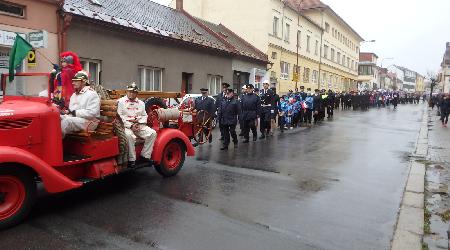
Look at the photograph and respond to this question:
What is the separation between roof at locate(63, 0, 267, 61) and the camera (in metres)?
15.5

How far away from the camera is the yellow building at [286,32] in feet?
99.3

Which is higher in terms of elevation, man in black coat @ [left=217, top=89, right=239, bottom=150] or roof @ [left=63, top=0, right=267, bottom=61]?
roof @ [left=63, top=0, right=267, bottom=61]

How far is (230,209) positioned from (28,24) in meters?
9.79

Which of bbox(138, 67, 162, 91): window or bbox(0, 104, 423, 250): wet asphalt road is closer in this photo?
bbox(0, 104, 423, 250): wet asphalt road

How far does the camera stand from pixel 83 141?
5.80 metres

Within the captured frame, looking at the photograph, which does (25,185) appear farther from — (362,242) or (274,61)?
(274,61)

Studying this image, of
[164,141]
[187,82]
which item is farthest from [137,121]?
[187,82]

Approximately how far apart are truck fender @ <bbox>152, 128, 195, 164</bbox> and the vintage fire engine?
293 mm

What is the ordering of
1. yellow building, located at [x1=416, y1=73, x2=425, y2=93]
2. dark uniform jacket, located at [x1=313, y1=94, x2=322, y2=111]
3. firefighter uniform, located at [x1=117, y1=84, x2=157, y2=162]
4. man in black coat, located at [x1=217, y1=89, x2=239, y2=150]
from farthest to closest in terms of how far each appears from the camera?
yellow building, located at [x1=416, y1=73, x2=425, y2=93], dark uniform jacket, located at [x1=313, y1=94, x2=322, y2=111], man in black coat, located at [x1=217, y1=89, x2=239, y2=150], firefighter uniform, located at [x1=117, y1=84, x2=157, y2=162]

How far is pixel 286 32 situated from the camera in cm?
3384

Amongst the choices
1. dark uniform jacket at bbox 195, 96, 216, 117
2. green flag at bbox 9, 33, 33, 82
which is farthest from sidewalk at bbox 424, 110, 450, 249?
dark uniform jacket at bbox 195, 96, 216, 117

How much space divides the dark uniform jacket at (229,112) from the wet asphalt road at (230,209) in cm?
229

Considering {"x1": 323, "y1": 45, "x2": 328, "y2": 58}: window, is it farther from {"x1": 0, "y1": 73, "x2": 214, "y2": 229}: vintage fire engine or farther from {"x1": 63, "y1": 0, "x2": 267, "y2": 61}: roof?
{"x1": 0, "y1": 73, "x2": 214, "y2": 229}: vintage fire engine

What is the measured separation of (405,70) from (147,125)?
165504mm
